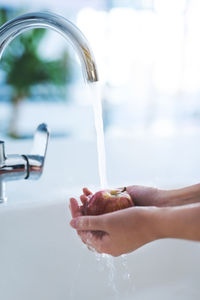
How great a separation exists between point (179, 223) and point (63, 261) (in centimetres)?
39

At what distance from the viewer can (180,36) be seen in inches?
93.3

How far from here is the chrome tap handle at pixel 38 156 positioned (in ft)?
2.62

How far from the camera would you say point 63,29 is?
2.17 feet

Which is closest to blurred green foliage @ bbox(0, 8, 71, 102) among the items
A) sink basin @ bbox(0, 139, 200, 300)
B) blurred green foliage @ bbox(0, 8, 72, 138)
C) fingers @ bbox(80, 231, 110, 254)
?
blurred green foliage @ bbox(0, 8, 72, 138)

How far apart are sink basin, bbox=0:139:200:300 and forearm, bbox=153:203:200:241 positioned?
1.14 ft

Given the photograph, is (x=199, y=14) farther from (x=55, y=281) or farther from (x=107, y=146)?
(x=55, y=281)

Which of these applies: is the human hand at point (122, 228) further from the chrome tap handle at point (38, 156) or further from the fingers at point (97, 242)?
the chrome tap handle at point (38, 156)

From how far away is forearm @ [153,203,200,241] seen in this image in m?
0.60

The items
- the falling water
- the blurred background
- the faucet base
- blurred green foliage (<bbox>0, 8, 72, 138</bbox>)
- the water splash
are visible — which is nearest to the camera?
the falling water

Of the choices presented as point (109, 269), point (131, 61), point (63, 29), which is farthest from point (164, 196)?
point (131, 61)

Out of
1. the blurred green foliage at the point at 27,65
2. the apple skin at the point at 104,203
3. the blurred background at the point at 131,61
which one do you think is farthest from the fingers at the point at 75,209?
the blurred green foliage at the point at 27,65

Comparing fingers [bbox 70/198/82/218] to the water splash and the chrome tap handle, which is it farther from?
the water splash

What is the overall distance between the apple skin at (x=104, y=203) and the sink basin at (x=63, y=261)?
19 centimetres

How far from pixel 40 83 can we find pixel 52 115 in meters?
0.40
